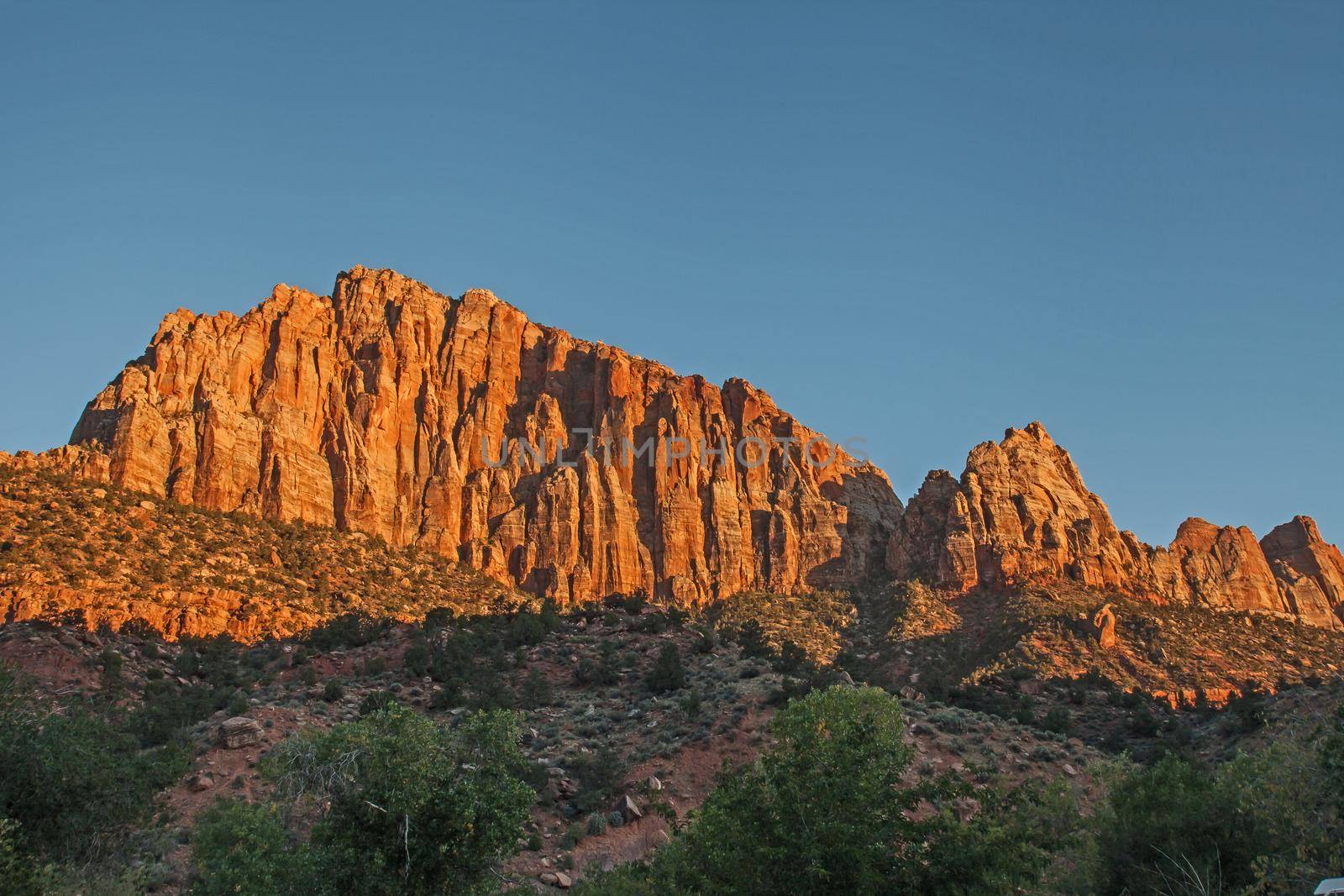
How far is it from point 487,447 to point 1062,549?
191 feet

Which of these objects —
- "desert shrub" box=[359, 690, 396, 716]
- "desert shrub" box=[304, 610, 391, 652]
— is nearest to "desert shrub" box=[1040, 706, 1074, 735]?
"desert shrub" box=[359, 690, 396, 716]

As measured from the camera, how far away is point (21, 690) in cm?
3350

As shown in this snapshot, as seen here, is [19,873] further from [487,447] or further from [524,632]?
[487,447]

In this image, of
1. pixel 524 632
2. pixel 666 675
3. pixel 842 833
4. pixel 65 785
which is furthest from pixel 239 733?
pixel 842 833

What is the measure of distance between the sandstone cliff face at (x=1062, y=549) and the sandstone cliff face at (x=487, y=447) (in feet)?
30.3

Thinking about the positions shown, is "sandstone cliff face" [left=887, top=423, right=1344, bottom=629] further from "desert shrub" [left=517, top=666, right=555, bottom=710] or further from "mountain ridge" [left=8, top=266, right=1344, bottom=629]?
"desert shrub" [left=517, top=666, right=555, bottom=710]

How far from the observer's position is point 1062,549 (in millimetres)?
89375

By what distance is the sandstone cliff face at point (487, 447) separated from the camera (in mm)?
86125

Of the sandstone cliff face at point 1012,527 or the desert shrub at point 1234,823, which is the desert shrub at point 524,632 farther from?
the sandstone cliff face at point 1012,527

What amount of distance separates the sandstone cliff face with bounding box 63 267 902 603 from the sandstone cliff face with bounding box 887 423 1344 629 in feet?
30.3

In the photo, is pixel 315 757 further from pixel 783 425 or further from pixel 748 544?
pixel 783 425

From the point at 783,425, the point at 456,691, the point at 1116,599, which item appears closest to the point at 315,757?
the point at 456,691

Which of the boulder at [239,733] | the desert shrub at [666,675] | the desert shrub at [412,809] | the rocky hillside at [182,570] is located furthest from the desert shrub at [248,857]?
the rocky hillside at [182,570]

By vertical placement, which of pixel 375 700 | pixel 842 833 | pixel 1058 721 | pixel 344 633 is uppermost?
pixel 344 633
